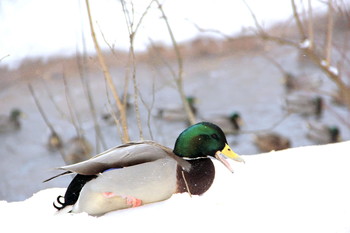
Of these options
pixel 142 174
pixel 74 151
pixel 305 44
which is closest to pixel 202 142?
pixel 142 174

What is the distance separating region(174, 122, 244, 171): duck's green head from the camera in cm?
196

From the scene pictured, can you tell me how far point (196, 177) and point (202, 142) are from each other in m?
0.14

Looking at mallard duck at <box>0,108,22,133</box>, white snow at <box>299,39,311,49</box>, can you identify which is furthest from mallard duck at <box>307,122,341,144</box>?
mallard duck at <box>0,108,22,133</box>

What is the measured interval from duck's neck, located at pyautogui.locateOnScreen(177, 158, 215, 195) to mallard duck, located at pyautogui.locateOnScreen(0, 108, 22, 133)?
16.5 feet

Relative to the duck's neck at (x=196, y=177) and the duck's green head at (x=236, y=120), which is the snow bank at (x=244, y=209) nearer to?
the duck's neck at (x=196, y=177)

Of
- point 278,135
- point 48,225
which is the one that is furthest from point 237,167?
point 278,135

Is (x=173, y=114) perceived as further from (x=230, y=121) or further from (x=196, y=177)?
(x=196, y=177)

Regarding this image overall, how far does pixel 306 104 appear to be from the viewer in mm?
6941

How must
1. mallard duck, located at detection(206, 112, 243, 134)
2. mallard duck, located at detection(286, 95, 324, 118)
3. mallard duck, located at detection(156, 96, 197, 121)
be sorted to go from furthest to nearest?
mallard duck, located at detection(286, 95, 324, 118), mallard duck, located at detection(156, 96, 197, 121), mallard duck, located at detection(206, 112, 243, 134)

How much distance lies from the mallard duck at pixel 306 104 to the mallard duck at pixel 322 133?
1.83ft

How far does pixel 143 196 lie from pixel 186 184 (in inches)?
6.7

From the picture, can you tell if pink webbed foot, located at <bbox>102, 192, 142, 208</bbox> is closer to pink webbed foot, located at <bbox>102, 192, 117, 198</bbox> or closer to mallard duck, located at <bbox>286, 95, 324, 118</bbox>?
pink webbed foot, located at <bbox>102, 192, 117, 198</bbox>

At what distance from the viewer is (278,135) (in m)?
5.92

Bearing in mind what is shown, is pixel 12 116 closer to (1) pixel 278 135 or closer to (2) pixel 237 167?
(1) pixel 278 135
